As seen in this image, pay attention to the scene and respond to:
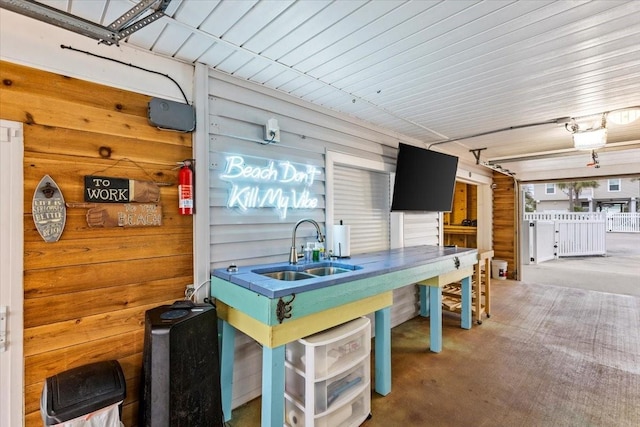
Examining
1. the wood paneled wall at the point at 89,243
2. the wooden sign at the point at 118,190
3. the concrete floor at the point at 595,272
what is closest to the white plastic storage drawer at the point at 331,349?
the wood paneled wall at the point at 89,243

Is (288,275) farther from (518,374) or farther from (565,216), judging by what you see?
(565,216)

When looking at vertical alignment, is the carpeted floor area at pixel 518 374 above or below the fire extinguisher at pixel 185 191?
below

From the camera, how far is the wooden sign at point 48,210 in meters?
1.56

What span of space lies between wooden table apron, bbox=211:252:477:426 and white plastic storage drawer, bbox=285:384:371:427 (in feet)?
0.86

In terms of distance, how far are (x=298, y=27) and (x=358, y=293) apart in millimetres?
1791

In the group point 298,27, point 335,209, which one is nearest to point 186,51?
point 298,27

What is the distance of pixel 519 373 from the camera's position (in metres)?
2.76

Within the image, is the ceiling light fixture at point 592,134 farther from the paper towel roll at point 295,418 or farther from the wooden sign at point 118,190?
the wooden sign at point 118,190

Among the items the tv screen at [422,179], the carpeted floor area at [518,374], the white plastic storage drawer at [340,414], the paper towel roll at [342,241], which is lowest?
the carpeted floor area at [518,374]

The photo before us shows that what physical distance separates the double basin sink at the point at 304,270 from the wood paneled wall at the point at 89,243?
2.14 ft

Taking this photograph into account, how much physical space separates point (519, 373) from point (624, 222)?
2030cm

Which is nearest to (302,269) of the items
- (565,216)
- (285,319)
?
(285,319)

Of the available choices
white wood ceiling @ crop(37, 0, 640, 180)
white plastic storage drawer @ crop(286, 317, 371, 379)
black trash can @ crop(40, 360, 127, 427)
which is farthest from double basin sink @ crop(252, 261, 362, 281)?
white wood ceiling @ crop(37, 0, 640, 180)

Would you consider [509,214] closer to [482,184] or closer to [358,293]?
[482,184]
